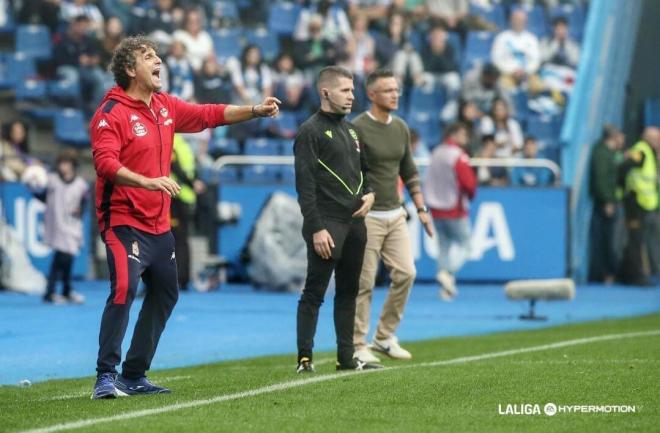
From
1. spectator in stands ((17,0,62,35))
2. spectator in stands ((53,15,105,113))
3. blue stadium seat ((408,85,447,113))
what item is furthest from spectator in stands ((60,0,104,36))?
blue stadium seat ((408,85,447,113))

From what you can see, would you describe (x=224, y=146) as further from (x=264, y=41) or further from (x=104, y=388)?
(x=104, y=388)

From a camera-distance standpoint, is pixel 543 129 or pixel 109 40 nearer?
pixel 543 129

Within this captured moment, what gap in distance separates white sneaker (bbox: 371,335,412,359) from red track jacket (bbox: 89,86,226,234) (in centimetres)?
327

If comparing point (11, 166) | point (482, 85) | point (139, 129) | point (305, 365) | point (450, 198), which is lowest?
point (11, 166)

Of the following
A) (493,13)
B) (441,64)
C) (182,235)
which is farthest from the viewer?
(493,13)

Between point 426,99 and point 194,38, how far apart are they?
12.8 ft

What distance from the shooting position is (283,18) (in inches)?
1039

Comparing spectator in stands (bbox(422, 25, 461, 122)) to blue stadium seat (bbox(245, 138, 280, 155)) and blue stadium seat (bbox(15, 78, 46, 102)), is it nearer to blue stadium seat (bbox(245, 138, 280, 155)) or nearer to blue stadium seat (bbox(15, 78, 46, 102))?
blue stadium seat (bbox(245, 138, 280, 155))

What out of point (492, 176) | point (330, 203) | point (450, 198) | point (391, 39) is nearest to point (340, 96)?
point (330, 203)

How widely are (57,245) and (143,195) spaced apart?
9.94 metres

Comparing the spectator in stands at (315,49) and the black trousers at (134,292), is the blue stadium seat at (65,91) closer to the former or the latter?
the spectator in stands at (315,49)

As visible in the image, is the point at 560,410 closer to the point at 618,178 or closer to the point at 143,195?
the point at 143,195

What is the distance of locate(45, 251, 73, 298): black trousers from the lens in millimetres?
18422

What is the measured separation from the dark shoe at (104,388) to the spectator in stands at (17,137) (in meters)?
13.2
